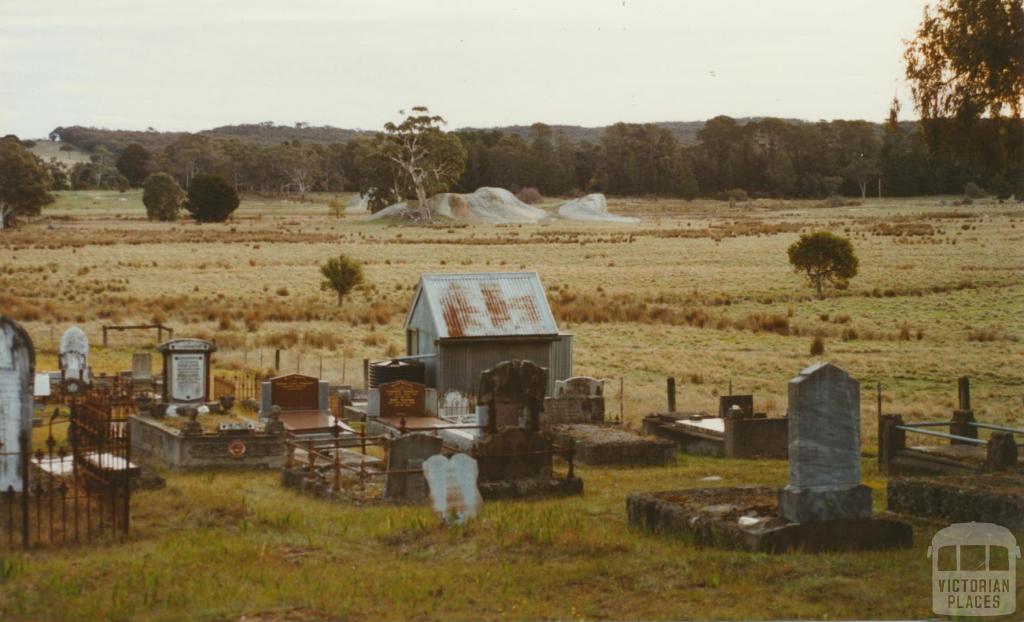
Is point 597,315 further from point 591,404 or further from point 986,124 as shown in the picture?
point 986,124

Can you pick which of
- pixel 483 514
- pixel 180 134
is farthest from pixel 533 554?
pixel 180 134

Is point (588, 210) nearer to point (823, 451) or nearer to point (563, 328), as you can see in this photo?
point (563, 328)

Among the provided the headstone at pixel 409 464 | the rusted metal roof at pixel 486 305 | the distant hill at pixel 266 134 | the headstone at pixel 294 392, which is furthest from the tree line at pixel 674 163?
the headstone at pixel 409 464

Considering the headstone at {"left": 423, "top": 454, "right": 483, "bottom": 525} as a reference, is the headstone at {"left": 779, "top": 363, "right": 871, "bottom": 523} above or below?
above

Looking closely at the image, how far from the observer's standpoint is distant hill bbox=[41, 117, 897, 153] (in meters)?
84.6

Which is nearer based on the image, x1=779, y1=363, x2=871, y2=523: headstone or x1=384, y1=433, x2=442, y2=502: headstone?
x1=779, y1=363, x2=871, y2=523: headstone

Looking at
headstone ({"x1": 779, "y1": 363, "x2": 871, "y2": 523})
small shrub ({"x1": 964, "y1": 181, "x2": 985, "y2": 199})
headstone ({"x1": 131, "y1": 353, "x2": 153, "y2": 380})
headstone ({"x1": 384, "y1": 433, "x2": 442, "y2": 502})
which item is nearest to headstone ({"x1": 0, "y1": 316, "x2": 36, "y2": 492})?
headstone ({"x1": 384, "y1": 433, "x2": 442, "y2": 502})

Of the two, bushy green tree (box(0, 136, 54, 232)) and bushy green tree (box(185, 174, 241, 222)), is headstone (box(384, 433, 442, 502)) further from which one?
bushy green tree (box(185, 174, 241, 222))

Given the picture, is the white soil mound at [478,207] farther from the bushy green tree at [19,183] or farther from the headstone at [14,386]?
the headstone at [14,386]

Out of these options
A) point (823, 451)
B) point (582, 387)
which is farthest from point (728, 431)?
point (823, 451)

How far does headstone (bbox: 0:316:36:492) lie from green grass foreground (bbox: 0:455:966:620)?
1497mm

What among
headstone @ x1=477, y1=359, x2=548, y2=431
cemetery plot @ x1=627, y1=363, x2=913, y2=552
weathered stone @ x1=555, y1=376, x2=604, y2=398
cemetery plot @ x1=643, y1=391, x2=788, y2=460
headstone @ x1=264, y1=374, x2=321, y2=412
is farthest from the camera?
weathered stone @ x1=555, y1=376, x2=604, y2=398

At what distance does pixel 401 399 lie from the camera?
22109mm

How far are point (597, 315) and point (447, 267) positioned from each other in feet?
55.5
